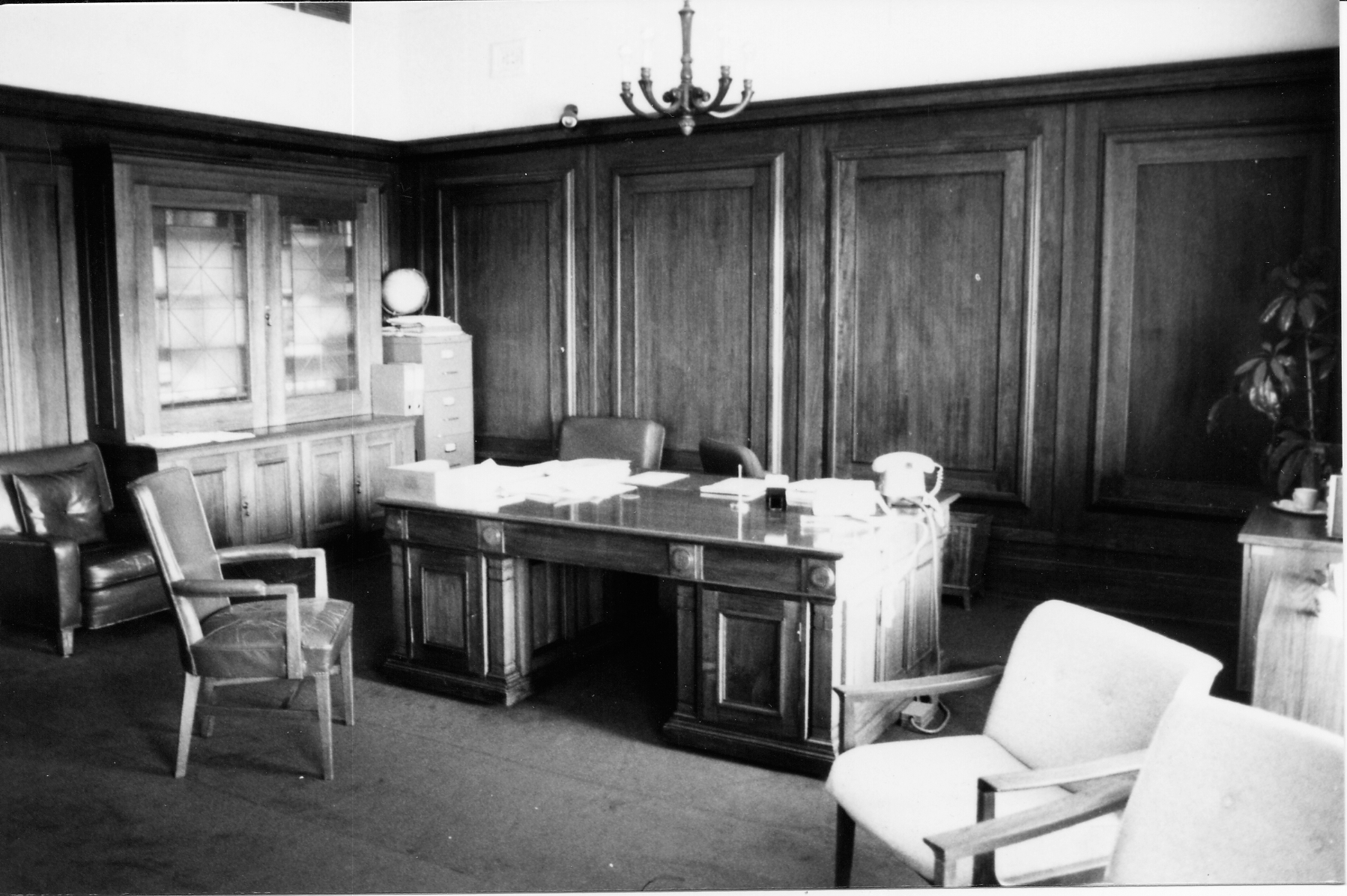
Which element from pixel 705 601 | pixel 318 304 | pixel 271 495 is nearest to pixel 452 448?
pixel 318 304

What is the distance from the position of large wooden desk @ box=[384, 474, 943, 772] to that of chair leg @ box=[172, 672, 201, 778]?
0.87 m

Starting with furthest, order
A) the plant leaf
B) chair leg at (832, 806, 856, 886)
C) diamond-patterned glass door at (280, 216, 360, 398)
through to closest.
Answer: diamond-patterned glass door at (280, 216, 360, 398) < the plant leaf < chair leg at (832, 806, 856, 886)

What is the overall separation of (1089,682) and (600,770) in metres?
1.63

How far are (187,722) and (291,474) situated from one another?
2671 millimetres

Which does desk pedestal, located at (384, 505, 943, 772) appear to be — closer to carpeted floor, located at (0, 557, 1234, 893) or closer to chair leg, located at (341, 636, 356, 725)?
carpeted floor, located at (0, 557, 1234, 893)

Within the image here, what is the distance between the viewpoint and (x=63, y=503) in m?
5.36

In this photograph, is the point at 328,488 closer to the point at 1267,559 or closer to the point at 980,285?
the point at 980,285

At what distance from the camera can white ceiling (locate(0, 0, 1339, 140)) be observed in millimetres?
5188

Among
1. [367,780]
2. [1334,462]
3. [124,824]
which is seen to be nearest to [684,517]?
[367,780]

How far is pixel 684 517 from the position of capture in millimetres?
3959

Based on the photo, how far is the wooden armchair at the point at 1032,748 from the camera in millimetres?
2383

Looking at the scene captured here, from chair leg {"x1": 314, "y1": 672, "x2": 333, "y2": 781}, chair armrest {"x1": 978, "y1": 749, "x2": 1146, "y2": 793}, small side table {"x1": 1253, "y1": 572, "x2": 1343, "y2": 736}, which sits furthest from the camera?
chair leg {"x1": 314, "y1": 672, "x2": 333, "y2": 781}

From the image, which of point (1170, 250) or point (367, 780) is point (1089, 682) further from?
point (1170, 250)

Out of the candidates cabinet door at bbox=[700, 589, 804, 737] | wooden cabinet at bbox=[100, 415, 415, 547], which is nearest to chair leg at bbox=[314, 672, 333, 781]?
cabinet door at bbox=[700, 589, 804, 737]
